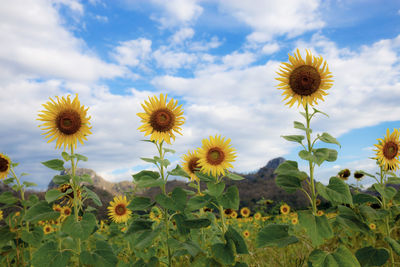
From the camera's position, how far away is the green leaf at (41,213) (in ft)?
11.5

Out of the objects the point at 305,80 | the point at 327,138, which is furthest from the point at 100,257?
the point at 305,80

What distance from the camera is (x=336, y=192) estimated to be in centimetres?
311

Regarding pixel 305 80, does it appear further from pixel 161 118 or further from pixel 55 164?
pixel 55 164

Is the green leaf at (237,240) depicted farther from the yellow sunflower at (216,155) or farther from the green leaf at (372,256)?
the green leaf at (372,256)

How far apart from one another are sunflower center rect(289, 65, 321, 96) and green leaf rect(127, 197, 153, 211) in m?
2.20

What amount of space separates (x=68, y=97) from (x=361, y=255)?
4.11 m

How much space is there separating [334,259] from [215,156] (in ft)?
5.26

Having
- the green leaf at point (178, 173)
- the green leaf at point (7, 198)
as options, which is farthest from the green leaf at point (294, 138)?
the green leaf at point (7, 198)

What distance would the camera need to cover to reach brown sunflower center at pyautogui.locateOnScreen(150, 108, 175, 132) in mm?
3615

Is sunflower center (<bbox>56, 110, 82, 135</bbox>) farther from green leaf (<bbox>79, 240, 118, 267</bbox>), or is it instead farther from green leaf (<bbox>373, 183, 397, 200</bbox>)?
green leaf (<bbox>373, 183, 397, 200</bbox>)

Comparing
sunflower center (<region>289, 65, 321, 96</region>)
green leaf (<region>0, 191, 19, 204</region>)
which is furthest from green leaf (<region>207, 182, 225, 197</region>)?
green leaf (<region>0, 191, 19, 204</region>)

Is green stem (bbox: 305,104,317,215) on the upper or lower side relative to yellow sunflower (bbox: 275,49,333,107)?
lower

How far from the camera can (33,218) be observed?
3510 millimetres

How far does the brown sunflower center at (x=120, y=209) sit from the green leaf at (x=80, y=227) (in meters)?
2.38
